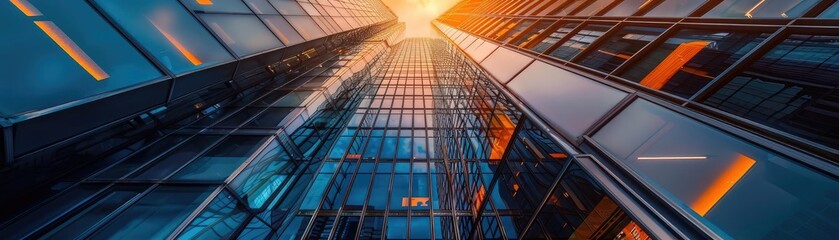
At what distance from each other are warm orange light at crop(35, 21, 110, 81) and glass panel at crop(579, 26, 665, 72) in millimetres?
8256

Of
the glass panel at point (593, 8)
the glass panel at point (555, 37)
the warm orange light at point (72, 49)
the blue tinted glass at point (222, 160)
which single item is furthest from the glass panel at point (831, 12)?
the blue tinted glass at point (222, 160)

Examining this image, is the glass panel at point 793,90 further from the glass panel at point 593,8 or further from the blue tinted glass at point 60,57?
the blue tinted glass at point 60,57

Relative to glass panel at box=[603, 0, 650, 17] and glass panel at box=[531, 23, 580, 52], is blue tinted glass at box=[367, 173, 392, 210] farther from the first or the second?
glass panel at box=[603, 0, 650, 17]

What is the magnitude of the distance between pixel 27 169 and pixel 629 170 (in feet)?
27.6

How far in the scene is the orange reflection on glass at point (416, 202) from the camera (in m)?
9.52

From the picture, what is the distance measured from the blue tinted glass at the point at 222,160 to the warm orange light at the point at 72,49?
2.83 meters

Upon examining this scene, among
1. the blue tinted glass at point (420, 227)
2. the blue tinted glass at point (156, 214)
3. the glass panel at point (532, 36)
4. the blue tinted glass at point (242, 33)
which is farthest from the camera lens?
the glass panel at point (532, 36)

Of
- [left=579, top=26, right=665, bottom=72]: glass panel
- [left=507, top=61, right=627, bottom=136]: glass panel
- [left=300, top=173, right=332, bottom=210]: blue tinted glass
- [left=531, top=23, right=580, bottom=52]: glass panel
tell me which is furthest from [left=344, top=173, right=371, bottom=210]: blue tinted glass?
[left=579, top=26, right=665, bottom=72]: glass panel

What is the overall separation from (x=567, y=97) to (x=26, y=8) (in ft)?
26.6

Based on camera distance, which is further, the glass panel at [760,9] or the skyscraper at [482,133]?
Answer: the glass panel at [760,9]

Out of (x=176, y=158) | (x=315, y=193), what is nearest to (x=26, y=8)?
(x=176, y=158)

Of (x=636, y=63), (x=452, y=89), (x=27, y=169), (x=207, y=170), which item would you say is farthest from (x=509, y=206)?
(x=452, y=89)

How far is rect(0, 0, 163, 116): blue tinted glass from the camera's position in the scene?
3426 mm

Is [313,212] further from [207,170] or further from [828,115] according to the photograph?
[828,115]
